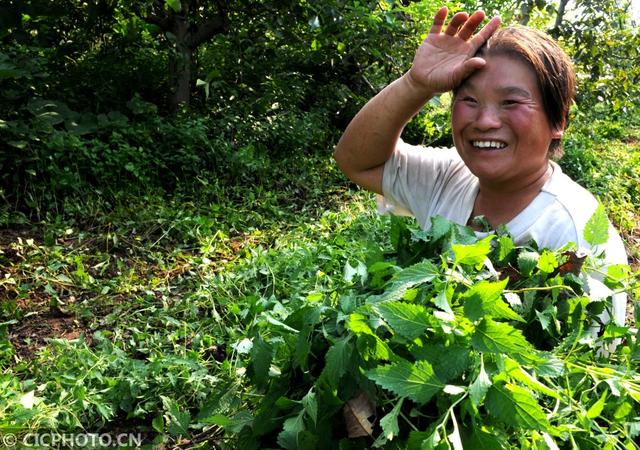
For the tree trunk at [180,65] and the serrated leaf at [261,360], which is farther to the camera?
the tree trunk at [180,65]

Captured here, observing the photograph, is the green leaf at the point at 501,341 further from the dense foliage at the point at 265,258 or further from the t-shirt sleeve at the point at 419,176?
the t-shirt sleeve at the point at 419,176

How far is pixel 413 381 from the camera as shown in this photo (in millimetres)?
967

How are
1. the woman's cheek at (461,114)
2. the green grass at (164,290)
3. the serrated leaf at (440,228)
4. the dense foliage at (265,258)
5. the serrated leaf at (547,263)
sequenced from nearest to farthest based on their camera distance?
1. the dense foliage at (265,258)
2. the serrated leaf at (547,263)
3. the serrated leaf at (440,228)
4. the woman's cheek at (461,114)
5. the green grass at (164,290)

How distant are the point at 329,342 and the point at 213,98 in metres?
3.90

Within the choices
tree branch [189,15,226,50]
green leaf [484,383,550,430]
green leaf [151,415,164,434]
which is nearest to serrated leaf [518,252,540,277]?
green leaf [484,383,550,430]

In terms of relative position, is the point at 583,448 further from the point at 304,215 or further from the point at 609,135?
the point at 609,135

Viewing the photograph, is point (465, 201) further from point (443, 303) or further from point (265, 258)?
point (265, 258)

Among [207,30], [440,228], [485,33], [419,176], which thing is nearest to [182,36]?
[207,30]

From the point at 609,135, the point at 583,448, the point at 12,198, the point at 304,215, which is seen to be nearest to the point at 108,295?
the point at 12,198

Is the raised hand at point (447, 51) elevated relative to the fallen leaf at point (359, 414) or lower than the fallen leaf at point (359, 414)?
elevated

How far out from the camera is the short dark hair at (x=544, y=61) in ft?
5.29

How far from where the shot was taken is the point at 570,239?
1.55 meters

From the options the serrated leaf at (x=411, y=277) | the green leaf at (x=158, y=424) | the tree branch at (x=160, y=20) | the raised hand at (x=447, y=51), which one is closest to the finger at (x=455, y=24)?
the raised hand at (x=447, y=51)

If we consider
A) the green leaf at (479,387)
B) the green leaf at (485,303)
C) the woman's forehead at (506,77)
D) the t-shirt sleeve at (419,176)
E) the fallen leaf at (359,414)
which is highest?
the woman's forehead at (506,77)
